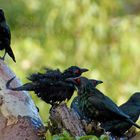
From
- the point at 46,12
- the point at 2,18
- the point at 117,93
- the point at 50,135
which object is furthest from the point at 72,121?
the point at 46,12

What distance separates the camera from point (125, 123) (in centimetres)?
405

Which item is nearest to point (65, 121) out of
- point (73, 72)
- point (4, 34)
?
point (73, 72)

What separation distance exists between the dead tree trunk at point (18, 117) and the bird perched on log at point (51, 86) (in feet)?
0.23

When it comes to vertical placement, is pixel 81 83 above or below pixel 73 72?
below

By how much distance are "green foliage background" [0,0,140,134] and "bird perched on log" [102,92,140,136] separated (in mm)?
4024

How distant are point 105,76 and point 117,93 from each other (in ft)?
0.97

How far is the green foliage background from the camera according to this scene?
874 cm

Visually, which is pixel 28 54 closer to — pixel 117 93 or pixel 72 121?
pixel 117 93

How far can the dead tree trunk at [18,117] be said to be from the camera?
3781 mm

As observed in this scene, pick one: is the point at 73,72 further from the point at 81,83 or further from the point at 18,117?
the point at 18,117

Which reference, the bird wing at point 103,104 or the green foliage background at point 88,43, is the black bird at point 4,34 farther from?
the green foliage background at point 88,43

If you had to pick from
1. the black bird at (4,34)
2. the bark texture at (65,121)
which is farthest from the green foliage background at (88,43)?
the bark texture at (65,121)

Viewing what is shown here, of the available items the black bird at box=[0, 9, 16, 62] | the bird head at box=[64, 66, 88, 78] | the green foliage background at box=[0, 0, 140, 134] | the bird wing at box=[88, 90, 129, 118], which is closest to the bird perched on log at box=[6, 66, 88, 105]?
the bird head at box=[64, 66, 88, 78]

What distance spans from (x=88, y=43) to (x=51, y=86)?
5.15 meters
